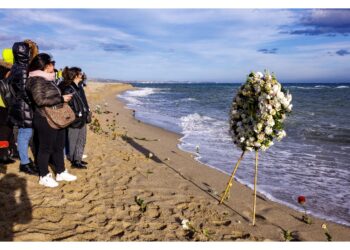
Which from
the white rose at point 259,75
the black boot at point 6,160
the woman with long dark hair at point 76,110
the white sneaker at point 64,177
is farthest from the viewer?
the black boot at point 6,160

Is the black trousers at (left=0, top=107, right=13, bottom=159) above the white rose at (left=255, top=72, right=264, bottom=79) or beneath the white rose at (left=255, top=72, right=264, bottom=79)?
beneath

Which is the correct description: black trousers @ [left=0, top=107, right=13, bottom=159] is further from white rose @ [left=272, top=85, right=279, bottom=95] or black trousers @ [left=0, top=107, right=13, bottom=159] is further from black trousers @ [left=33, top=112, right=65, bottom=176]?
white rose @ [left=272, top=85, right=279, bottom=95]

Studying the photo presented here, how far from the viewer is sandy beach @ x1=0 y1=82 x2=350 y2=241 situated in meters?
4.32

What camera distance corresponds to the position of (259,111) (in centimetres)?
470

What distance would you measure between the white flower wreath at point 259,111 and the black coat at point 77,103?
2.79 meters

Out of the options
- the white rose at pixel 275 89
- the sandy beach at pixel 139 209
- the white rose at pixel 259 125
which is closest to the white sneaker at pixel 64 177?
the sandy beach at pixel 139 209

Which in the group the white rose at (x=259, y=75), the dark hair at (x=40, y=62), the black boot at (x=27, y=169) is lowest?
the black boot at (x=27, y=169)

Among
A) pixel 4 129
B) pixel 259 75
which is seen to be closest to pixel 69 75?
pixel 4 129

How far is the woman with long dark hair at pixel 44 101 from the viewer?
5207 mm

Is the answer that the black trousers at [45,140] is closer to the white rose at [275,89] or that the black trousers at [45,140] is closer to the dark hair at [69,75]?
the dark hair at [69,75]

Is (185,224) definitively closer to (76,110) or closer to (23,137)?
(76,110)

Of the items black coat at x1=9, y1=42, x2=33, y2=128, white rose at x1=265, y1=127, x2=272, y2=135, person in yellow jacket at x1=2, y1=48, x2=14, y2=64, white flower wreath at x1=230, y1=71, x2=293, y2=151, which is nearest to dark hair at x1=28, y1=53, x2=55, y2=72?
black coat at x1=9, y1=42, x2=33, y2=128

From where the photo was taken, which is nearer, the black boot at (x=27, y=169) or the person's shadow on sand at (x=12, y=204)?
the person's shadow on sand at (x=12, y=204)

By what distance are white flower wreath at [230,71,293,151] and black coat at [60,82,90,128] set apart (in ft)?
9.15
